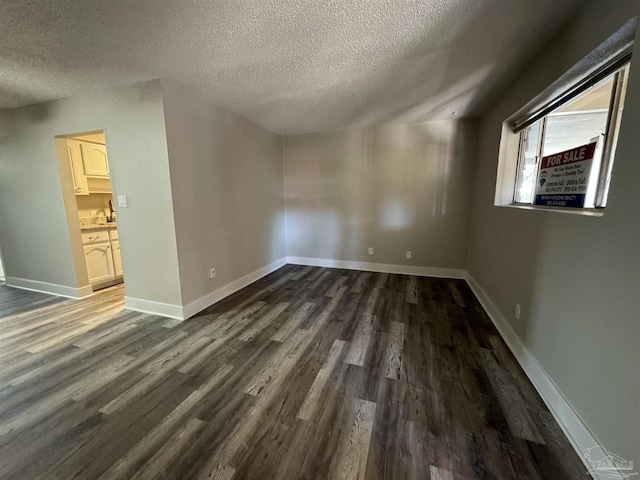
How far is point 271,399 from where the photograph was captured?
1613mm

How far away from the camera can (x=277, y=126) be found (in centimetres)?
391

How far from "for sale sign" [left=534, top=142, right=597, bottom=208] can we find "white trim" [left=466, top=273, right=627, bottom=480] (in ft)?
3.55

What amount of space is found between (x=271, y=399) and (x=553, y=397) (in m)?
1.71

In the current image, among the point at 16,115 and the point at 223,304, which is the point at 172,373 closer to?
the point at 223,304

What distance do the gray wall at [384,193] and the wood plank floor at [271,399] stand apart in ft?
4.82

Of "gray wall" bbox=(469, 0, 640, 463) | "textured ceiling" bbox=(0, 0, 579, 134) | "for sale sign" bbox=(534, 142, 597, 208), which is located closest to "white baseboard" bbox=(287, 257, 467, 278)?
"gray wall" bbox=(469, 0, 640, 463)

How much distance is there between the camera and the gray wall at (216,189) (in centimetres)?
254

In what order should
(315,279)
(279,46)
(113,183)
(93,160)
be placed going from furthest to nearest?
(315,279) < (93,160) < (113,183) < (279,46)

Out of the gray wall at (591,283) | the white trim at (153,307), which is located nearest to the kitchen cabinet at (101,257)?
the white trim at (153,307)

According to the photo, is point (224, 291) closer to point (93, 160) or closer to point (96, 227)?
point (96, 227)

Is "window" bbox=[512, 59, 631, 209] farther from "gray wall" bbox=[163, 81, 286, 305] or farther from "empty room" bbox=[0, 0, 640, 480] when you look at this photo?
"gray wall" bbox=[163, 81, 286, 305]

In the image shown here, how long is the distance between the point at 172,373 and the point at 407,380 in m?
1.72

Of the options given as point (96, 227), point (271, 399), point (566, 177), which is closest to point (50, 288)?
point (96, 227)

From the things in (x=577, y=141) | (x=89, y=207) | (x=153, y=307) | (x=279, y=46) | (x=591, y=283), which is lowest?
(x=153, y=307)
